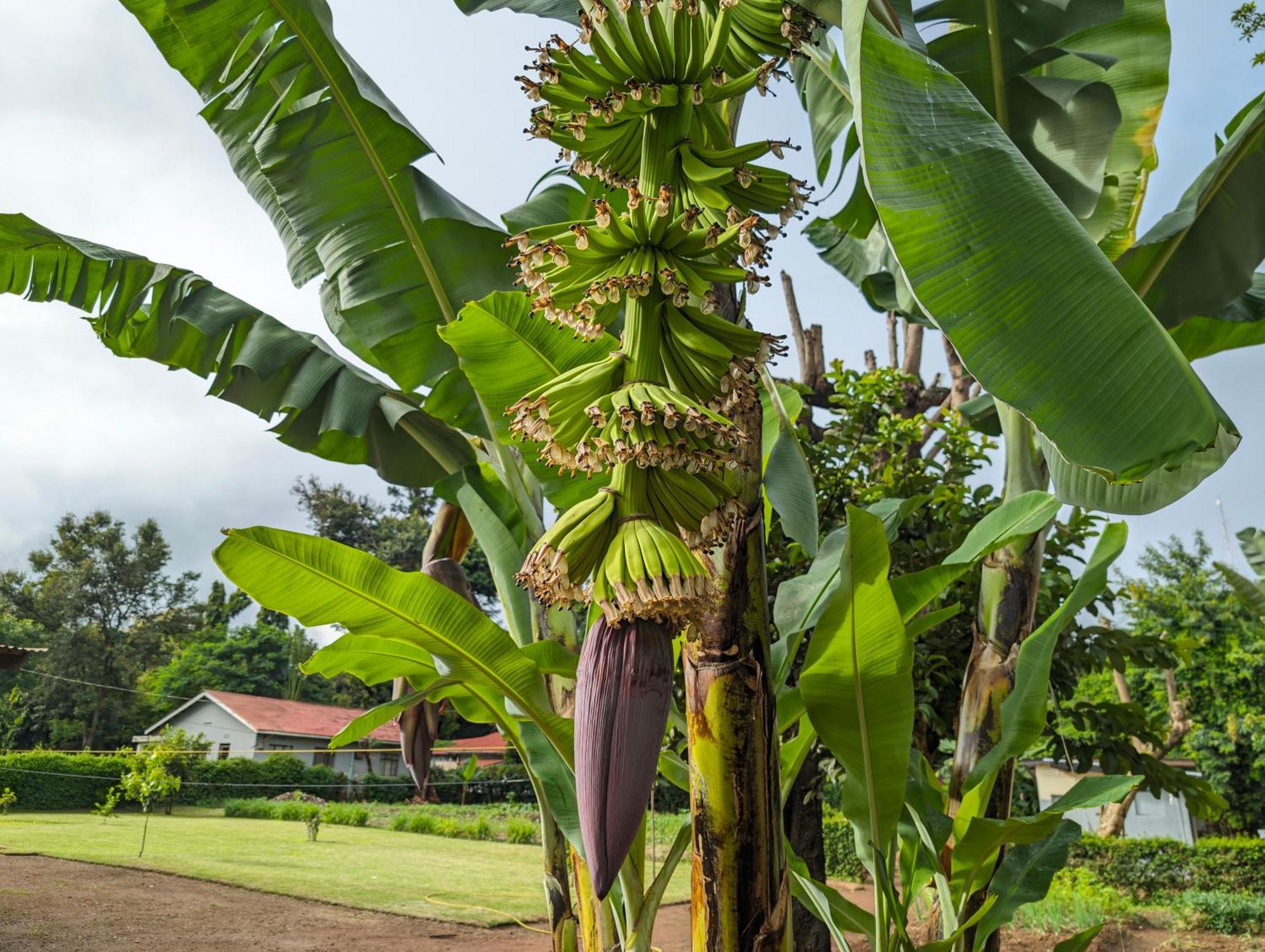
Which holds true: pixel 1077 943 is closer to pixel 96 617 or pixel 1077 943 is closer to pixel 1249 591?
pixel 1249 591

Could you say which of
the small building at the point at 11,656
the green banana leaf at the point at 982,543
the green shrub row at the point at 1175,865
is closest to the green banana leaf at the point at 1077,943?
the green banana leaf at the point at 982,543

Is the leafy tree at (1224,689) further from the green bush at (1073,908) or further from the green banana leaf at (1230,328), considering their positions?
the green banana leaf at (1230,328)

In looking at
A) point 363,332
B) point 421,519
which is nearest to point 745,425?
point 363,332

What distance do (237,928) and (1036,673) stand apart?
5.88m

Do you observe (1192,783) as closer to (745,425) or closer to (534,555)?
(745,425)

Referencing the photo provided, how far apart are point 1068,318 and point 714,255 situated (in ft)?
1.29

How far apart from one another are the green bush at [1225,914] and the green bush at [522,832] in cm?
885

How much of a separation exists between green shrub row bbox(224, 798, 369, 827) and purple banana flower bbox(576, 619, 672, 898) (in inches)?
653

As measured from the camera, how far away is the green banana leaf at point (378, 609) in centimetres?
138

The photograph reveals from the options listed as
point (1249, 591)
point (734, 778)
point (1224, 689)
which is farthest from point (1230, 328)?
point (1224, 689)

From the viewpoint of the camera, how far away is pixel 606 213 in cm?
88

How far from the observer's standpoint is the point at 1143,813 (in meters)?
14.8

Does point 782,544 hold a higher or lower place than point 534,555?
higher

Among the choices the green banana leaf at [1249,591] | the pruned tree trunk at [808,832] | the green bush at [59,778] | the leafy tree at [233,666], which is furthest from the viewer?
the leafy tree at [233,666]
